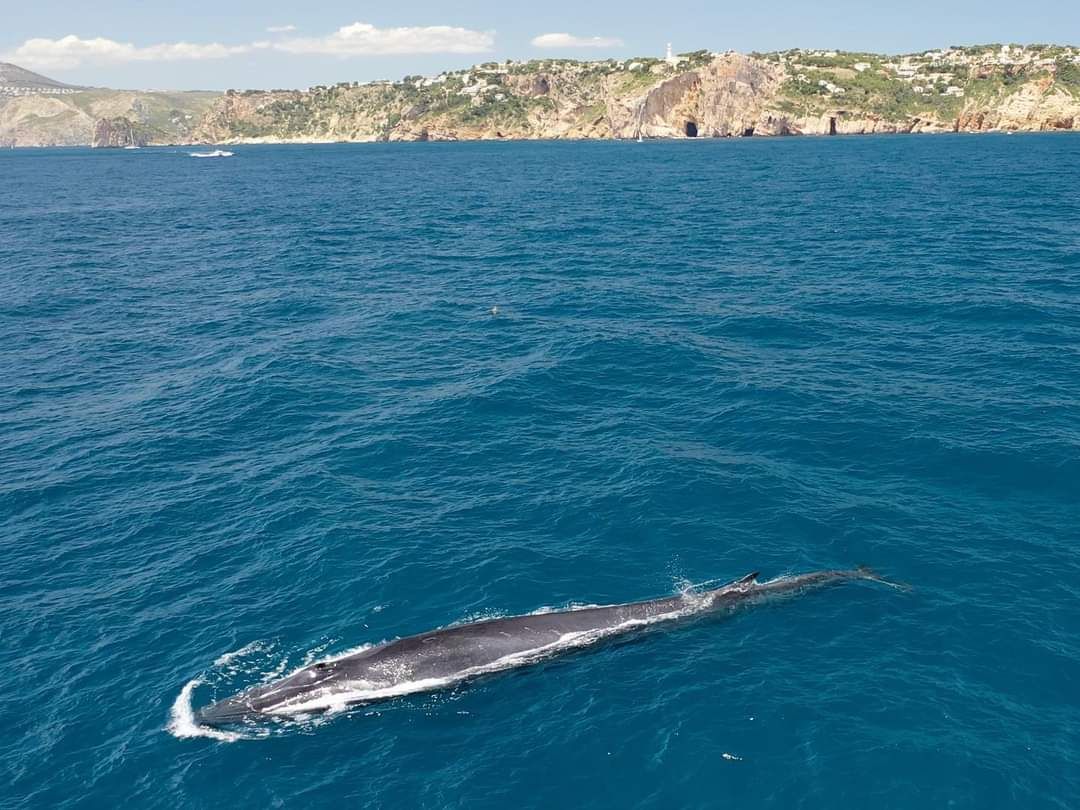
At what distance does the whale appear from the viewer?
3048 cm

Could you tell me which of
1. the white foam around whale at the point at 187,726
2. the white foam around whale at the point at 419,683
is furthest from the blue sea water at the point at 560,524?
the white foam around whale at the point at 419,683

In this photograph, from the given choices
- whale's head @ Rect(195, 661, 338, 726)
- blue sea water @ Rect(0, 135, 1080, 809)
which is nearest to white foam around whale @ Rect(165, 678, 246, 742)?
blue sea water @ Rect(0, 135, 1080, 809)

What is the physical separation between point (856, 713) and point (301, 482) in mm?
32810

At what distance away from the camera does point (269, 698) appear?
1204 inches

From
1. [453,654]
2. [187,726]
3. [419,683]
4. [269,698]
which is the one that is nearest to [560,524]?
[453,654]

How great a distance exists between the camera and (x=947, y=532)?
133ft

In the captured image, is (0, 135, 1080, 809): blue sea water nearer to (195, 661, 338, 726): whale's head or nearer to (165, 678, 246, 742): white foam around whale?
(165, 678, 246, 742): white foam around whale

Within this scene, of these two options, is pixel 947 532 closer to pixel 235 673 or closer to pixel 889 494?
pixel 889 494

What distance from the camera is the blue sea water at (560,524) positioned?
92.7ft

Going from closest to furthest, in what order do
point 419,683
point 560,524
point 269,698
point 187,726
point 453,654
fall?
point 187,726 → point 269,698 → point 419,683 → point 453,654 → point 560,524

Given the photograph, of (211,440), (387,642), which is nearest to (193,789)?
(387,642)

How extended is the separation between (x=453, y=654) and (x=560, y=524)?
1228 cm

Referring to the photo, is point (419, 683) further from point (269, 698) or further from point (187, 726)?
point (187, 726)

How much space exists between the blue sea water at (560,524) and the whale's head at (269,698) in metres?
0.95
